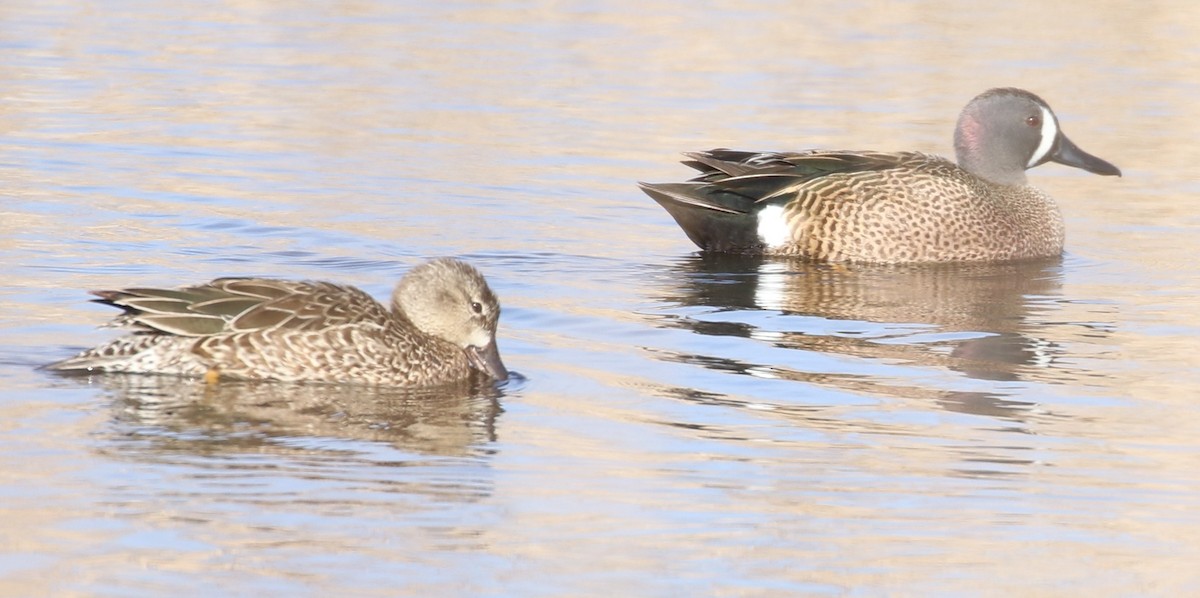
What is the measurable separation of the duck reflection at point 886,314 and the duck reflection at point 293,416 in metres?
1.36

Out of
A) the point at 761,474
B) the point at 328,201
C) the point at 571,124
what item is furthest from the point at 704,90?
the point at 761,474

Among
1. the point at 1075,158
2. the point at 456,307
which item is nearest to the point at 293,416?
the point at 456,307

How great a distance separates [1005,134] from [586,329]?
4038 mm

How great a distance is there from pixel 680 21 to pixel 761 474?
14052mm

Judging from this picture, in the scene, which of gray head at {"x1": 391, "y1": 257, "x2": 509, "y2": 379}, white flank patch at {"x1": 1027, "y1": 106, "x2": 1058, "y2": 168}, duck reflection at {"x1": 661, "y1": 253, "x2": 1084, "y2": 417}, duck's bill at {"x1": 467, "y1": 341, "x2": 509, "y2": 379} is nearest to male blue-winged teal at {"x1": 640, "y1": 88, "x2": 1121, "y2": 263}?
duck reflection at {"x1": 661, "y1": 253, "x2": 1084, "y2": 417}

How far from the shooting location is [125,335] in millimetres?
8375

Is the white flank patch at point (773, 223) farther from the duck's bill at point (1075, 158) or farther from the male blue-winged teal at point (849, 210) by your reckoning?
the duck's bill at point (1075, 158)

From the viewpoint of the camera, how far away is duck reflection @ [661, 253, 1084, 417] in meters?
8.75

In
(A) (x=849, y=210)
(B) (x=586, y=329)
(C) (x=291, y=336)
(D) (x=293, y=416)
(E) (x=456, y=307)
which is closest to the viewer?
(D) (x=293, y=416)

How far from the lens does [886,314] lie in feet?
33.7

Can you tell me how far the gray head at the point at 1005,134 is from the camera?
492 inches

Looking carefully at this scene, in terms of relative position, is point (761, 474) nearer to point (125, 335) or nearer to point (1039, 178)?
point (125, 335)

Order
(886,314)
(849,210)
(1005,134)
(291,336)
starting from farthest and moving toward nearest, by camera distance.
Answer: (1005,134), (849,210), (886,314), (291,336)

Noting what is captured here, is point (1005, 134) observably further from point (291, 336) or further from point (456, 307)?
point (291, 336)
